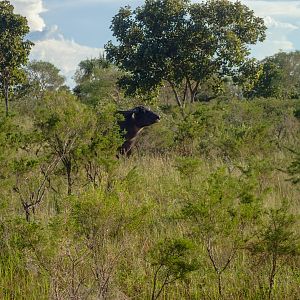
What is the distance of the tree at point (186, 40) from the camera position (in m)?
17.0

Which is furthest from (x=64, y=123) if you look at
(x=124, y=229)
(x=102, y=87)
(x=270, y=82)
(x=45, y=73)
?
(x=45, y=73)

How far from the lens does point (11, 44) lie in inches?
782

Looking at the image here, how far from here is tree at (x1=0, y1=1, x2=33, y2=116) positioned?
778 inches

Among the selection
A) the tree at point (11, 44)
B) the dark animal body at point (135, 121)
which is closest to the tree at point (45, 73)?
the tree at point (11, 44)

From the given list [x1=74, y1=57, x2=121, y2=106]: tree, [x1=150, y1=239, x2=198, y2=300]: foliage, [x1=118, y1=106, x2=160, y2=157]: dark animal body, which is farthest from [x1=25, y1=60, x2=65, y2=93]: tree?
[x1=150, y1=239, x2=198, y2=300]: foliage

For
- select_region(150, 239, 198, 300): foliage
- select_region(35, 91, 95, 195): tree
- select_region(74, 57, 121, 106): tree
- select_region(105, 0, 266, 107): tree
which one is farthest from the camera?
select_region(74, 57, 121, 106): tree

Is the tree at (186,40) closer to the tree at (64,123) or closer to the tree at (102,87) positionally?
the tree at (102,87)

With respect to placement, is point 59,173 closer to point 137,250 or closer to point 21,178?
point 21,178

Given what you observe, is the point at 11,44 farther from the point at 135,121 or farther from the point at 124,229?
the point at 124,229

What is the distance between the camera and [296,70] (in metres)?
35.3

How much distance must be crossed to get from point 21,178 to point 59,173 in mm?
1211

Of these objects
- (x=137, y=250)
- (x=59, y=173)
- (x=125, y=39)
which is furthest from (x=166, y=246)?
(x=125, y=39)

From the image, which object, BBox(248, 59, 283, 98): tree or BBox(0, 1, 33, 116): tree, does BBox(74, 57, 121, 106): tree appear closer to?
BBox(0, 1, 33, 116): tree

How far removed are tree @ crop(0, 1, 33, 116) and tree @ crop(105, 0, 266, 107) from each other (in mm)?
4832
